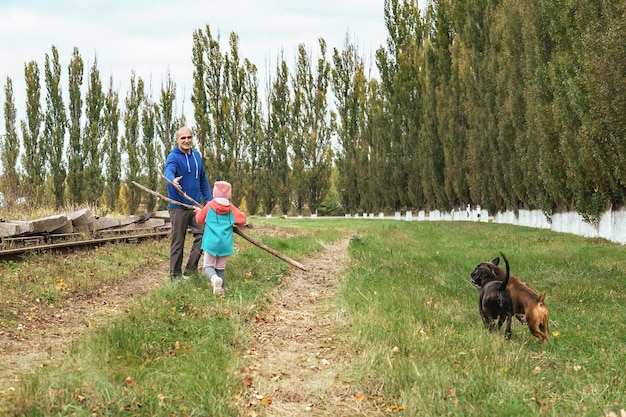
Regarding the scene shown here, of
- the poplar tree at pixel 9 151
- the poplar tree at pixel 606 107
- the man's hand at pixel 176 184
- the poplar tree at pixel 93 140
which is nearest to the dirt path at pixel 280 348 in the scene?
the man's hand at pixel 176 184

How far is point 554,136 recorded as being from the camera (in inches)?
830

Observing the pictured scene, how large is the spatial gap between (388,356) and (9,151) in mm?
34726

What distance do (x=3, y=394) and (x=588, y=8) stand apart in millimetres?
18364

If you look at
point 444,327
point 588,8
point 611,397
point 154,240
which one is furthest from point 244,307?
point 588,8

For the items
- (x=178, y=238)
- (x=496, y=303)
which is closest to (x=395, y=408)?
(x=496, y=303)

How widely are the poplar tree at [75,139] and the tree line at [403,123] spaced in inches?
3.2

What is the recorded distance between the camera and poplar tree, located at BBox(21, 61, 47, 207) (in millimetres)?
37156

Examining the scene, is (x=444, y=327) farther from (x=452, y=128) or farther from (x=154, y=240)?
(x=452, y=128)

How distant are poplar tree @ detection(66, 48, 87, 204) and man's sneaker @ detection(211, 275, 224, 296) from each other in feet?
106

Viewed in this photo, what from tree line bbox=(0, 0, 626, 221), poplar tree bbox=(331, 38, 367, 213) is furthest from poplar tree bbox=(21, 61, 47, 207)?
poplar tree bbox=(331, 38, 367, 213)

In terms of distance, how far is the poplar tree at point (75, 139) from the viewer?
3803cm

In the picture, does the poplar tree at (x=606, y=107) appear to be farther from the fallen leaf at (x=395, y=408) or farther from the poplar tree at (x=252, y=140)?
the poplar tree at (x=252, y=140)

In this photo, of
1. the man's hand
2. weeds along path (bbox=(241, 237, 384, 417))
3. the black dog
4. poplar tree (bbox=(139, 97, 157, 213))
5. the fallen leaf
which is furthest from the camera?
poplar tree (bbox=(139, 97, 157, 213))

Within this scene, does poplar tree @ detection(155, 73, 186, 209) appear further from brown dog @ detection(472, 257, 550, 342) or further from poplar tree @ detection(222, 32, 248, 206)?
brown dog @ detection(472, 257, 550, 342)
